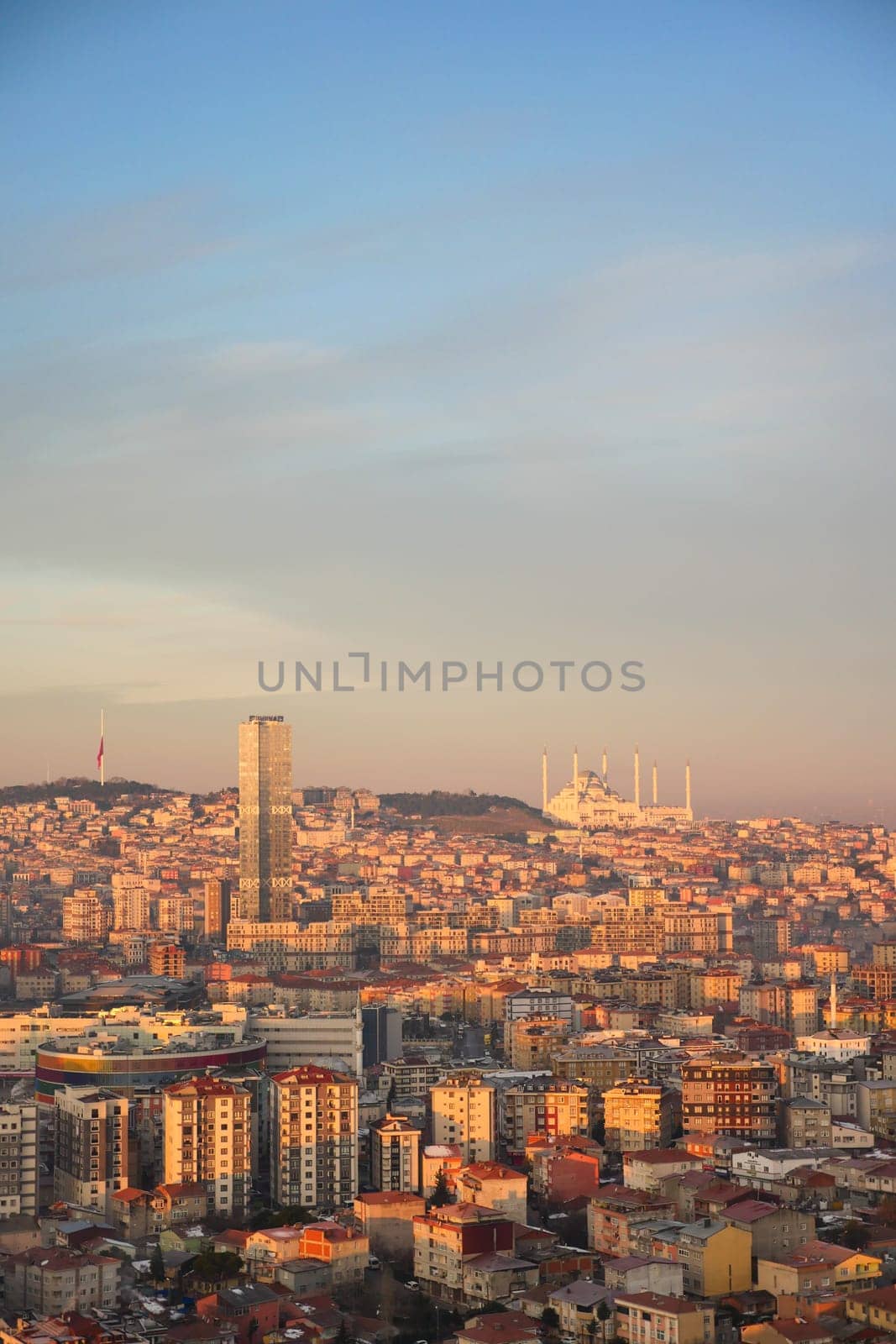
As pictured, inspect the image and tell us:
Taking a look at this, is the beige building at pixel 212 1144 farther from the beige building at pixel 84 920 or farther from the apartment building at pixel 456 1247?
the beige building at pixel 84 920

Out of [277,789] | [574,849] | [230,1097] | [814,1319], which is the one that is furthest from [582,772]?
[814,1319]

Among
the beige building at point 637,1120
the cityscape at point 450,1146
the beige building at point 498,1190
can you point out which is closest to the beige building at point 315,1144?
the cityscape at point 450,1146

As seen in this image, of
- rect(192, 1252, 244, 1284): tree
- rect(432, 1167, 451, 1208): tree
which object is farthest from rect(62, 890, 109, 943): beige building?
rect(192, 1252, 244, 1284): tree

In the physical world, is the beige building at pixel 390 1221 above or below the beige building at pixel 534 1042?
below

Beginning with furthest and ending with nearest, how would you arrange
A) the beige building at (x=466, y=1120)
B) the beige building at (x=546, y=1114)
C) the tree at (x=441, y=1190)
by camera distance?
the beige building at (x=546, y=1114) < the beige building at (x=466, y=1120) < the tree at (x=441, y=1190)

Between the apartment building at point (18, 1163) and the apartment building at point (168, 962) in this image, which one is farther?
the apartment building at point (168, 962)

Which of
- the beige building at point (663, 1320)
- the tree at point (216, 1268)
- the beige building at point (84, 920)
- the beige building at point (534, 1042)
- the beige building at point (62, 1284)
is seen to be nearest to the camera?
the beige building at point (663, 1320)

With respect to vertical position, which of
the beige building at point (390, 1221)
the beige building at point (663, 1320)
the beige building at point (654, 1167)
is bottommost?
Answer: the beige building at point (663, 1320)
